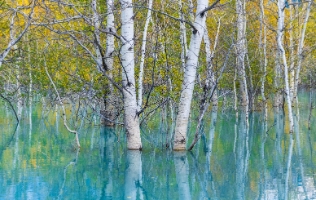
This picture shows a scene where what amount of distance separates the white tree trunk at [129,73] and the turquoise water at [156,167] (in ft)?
1.56

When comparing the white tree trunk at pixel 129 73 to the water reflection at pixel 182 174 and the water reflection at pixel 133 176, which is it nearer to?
the water reflection at pixel 133 176

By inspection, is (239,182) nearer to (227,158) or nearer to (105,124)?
(227,158)

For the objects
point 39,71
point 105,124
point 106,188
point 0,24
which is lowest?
point 106,188

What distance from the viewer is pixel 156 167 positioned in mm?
9461

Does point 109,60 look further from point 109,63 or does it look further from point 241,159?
point 241,159

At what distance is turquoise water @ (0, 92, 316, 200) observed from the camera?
744 cm

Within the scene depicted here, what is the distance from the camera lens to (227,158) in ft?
34.7

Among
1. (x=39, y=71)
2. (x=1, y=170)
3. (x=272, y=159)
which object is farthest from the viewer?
(x=39, y=71)

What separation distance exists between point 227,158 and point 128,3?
3994 millimetres

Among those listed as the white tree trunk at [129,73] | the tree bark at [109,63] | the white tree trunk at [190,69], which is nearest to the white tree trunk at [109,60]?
the tree bark at [109,63]

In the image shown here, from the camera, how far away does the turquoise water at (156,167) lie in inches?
293

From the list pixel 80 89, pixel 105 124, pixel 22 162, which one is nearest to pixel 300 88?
pixel 105 124

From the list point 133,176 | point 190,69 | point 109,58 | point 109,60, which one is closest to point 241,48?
point 109,60

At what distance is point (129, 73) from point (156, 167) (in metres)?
2.18
